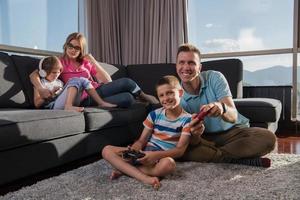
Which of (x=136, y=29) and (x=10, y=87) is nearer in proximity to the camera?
(x=10, y=87)

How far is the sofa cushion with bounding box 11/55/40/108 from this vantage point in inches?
95.6

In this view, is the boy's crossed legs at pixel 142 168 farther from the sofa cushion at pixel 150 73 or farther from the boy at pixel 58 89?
the sofa cushion at pixel 150 73

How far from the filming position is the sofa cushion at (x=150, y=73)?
3.41 metres

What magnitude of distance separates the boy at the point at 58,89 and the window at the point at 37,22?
0.94 metres

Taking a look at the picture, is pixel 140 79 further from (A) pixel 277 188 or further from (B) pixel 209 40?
(A) pixel 277 188

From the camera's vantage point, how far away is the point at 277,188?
1445mm

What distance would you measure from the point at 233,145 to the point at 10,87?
155cm

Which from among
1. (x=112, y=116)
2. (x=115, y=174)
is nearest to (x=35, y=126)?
(x=115, y=174)

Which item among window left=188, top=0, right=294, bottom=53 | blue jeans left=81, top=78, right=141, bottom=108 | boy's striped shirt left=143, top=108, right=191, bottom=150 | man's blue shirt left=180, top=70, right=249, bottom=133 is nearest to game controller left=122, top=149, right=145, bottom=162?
boy's striped shirt left=143, top=108, right=191, bottom=150

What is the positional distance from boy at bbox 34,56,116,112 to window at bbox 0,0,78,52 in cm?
94

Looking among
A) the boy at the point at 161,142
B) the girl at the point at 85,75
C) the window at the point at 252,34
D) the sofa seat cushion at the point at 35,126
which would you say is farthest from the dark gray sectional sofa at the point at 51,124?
the window at the point at 252,34

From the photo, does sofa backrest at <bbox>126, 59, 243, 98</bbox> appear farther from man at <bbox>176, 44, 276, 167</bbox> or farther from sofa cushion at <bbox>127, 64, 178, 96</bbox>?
man at <bbox>176, 44, 276, 167</bbox>

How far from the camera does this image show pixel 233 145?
1899mm

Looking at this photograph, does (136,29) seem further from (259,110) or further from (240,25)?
(259,110)
